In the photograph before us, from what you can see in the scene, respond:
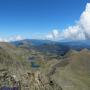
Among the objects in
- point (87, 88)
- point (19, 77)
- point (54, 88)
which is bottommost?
point (87, 88)

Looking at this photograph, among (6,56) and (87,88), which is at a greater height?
(6,56)

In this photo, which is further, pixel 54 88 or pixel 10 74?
pixel 54 88

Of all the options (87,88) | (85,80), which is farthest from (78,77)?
(87,88)

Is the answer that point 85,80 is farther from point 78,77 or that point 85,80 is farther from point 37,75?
→ point 37,75

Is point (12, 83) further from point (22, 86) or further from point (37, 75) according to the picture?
point (37, 75)

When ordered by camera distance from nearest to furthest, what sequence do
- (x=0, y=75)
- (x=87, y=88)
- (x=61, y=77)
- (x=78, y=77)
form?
1. (x=0, y=75)
2. (x=87, y=88)
3. (x=61, y=77)
4. (x=78, y=77)

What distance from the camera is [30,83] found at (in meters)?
44.5

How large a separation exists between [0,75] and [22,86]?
4330 mm

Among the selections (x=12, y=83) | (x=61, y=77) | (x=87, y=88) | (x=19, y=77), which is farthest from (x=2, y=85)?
(x=61, y=77)

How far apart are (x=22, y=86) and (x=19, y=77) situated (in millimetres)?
2203

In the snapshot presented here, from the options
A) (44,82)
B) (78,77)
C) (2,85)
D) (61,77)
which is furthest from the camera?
(78,77)

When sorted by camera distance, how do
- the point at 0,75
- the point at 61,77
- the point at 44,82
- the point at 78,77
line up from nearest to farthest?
the point at 0,75 < the point at 44,82 < the point at 61,77 < the point at 78,77

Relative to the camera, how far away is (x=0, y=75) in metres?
42.4

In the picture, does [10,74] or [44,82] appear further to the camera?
[44,82]
